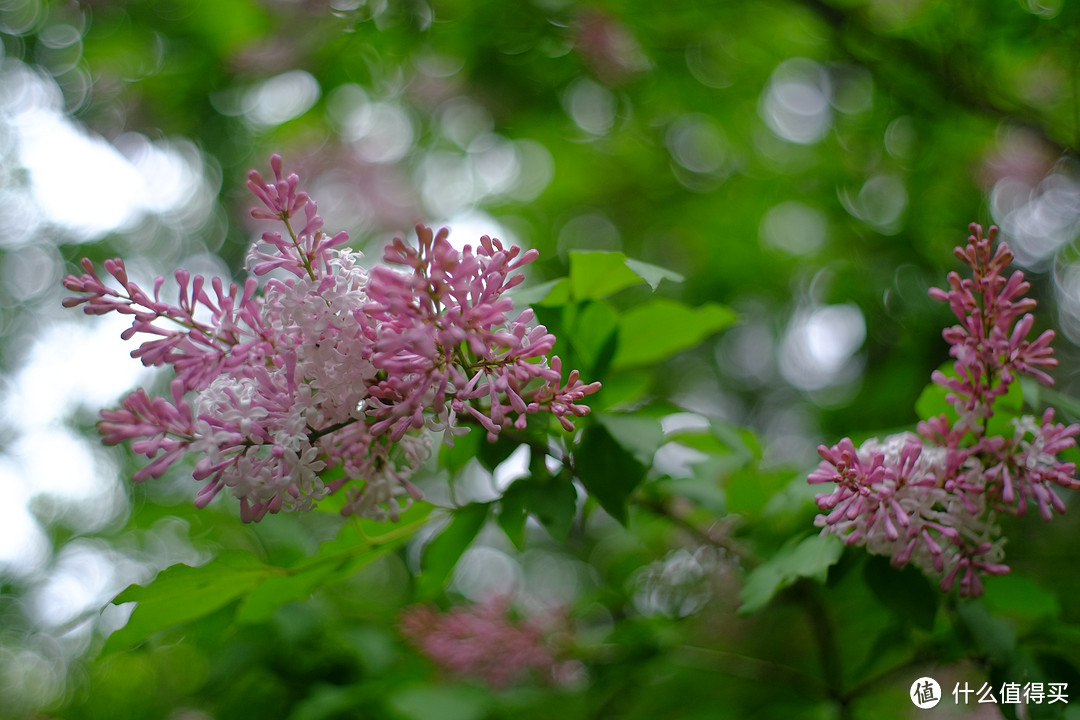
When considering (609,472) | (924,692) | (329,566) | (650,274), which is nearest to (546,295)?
(650,274)

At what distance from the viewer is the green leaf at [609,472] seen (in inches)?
43.5

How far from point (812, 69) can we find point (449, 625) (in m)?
2.72

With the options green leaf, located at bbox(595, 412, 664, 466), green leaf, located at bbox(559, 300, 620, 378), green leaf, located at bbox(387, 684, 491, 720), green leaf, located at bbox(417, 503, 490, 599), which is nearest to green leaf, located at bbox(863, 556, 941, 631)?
green leaf, located at bbox(595, 412, 664, 466)

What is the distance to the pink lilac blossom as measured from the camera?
1.75 metres

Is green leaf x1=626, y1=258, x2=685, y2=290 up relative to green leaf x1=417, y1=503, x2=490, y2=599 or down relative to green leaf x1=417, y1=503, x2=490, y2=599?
up

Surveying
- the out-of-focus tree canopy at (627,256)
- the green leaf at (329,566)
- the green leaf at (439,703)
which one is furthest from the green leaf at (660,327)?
the green leaf at (439,703)

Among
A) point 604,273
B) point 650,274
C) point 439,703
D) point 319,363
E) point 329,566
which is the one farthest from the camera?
point 439,703

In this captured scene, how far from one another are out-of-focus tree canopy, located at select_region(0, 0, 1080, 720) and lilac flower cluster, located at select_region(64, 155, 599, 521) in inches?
9.5

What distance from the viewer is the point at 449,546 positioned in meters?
1.27

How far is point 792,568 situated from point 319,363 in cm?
71

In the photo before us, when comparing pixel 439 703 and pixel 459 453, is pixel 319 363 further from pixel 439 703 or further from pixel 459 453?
pixel 439 703

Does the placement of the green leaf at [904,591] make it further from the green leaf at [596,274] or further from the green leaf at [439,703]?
the green leaf at [439,703]

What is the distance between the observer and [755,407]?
4133 mm

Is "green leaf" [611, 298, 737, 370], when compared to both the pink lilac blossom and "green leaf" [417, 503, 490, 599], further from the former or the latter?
the pink lilac blossom
